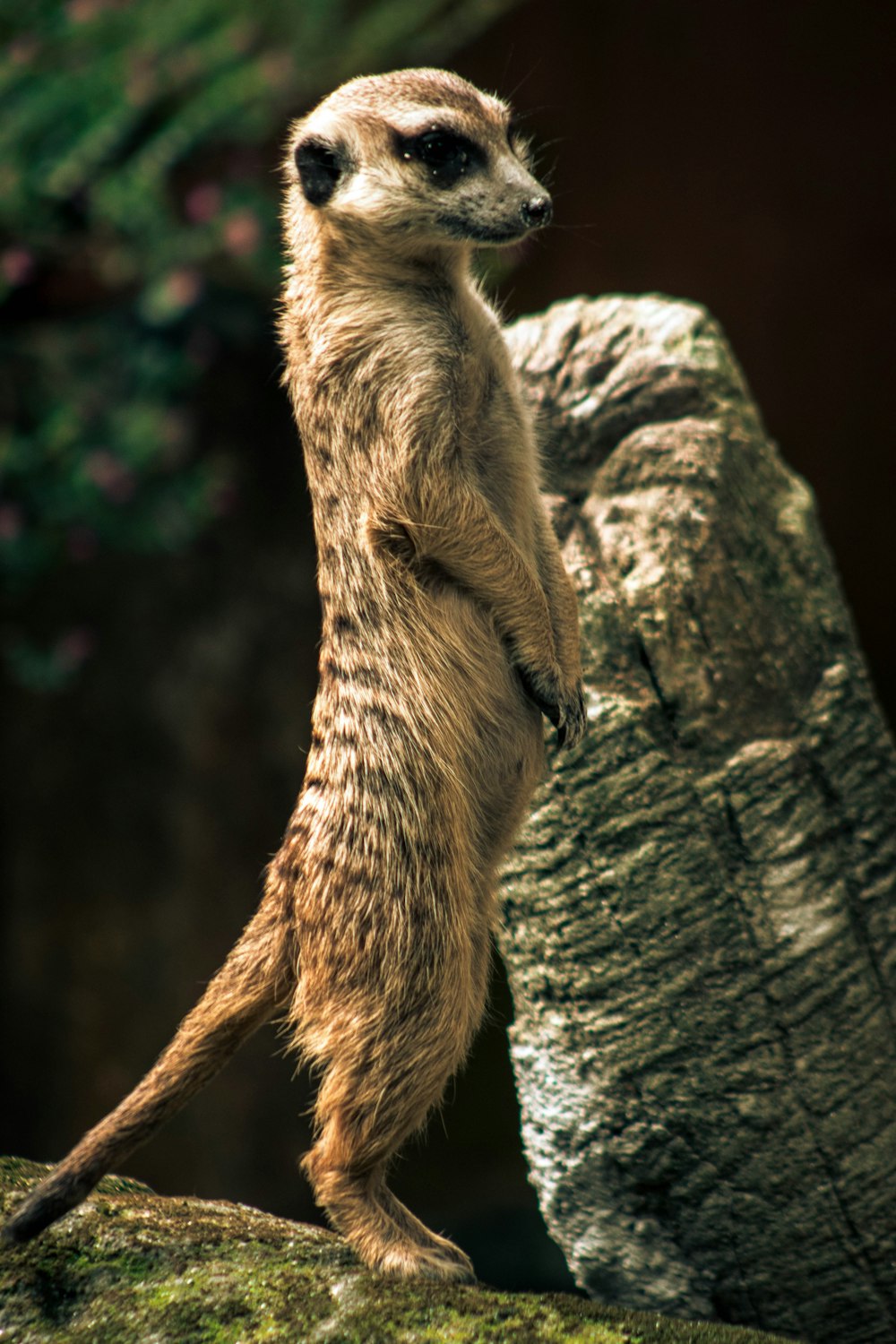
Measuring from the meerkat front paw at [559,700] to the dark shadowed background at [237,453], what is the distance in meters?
1.71

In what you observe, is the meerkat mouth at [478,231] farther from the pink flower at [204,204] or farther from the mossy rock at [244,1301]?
the pink flower at [204,204]

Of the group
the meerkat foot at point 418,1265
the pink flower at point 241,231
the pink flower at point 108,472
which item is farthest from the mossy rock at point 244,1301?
the pink flower at point 241,231

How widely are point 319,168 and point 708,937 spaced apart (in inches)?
49.2

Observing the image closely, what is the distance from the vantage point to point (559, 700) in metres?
1.77

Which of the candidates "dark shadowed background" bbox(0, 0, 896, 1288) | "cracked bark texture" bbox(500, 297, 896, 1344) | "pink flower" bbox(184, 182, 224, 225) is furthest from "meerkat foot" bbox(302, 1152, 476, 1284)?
"pink flower" bbox(184, 182, 224, 225)

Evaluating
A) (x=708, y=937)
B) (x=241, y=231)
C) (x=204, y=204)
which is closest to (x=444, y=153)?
(x=708, y=937)

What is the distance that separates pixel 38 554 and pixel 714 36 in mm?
2479

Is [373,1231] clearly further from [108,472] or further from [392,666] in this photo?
[108,472]

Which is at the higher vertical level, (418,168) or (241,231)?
(241,231)

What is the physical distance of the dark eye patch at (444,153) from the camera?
161 centimetres

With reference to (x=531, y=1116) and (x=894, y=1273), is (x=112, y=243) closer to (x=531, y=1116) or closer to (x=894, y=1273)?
(x=531, y=1116)

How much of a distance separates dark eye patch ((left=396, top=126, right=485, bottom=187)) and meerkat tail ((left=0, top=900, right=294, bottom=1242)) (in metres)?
1.03

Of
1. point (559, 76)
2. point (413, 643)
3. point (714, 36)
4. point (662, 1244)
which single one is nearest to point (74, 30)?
point (559, 76)

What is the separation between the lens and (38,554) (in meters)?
3.66
